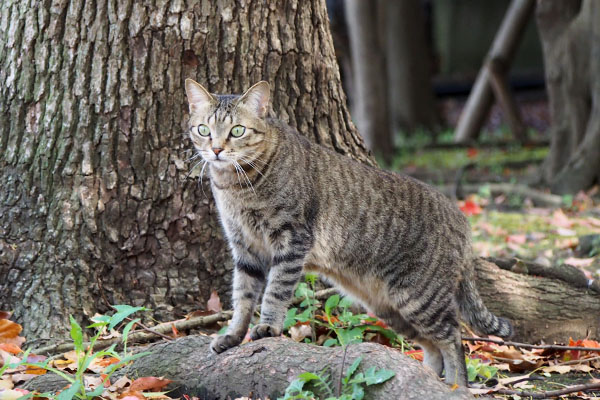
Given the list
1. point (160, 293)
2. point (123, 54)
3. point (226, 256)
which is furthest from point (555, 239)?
point (123, 54)

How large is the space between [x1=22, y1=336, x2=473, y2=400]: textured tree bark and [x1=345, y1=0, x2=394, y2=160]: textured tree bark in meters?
7.59

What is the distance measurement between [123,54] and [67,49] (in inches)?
12.4

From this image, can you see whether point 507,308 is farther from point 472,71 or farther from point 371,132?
point 472,71

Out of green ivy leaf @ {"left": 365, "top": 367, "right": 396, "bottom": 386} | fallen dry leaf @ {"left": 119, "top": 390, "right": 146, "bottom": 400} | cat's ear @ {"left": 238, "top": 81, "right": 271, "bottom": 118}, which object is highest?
cat's ear @ {"left": 238, "top": 81, "right": 271, "bottom": 118}

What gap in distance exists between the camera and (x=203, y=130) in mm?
3838

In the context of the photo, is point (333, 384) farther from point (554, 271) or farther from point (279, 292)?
point (554, 271)

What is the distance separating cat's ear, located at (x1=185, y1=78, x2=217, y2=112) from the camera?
3.79m

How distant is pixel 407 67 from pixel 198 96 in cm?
1091

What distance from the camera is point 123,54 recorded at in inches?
159

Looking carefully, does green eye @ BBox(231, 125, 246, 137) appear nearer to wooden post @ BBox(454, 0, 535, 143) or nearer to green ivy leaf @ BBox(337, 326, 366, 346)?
green ivy leaf @ BBox(337, 326, 366, 346)

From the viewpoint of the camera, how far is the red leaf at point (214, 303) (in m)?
4.26

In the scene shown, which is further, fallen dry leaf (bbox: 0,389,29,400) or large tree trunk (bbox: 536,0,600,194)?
large tree trunk (bbox: 536,0,600,194)

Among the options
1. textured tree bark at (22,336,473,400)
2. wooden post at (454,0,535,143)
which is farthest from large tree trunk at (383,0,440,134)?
textured tree bark at (22,336,473,400)

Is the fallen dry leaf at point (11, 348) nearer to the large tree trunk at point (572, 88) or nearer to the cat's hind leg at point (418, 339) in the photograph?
the cat's hind leg at point (418, 339)
